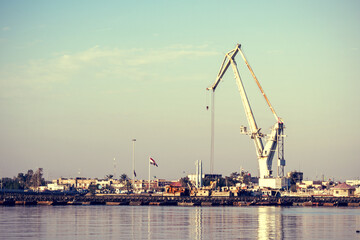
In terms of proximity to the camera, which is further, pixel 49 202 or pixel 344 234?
pixel 49 202

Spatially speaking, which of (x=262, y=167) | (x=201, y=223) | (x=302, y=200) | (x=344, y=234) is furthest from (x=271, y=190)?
(x=344, y=234)

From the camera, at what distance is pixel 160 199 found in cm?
18050

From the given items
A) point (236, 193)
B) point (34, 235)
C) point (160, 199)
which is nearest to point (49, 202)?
point (160, 199)

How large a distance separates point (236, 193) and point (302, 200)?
81.8 feet

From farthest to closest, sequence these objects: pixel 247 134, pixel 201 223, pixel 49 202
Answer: pixel 247 134, pixel 49 202, pixel 201 223

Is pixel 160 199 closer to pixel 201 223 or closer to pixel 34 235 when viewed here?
pixel 201 223

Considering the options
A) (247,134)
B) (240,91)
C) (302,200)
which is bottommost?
(302,200)

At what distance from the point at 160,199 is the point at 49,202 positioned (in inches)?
1342

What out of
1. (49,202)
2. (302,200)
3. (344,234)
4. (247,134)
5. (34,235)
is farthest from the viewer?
(247,134)

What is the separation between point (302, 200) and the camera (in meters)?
176

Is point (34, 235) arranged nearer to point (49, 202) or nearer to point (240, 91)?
point (49, 202)


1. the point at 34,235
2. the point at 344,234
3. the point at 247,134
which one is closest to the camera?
the point at 34,235

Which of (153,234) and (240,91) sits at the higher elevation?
(240,91)

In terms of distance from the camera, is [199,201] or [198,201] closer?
[199,201]
